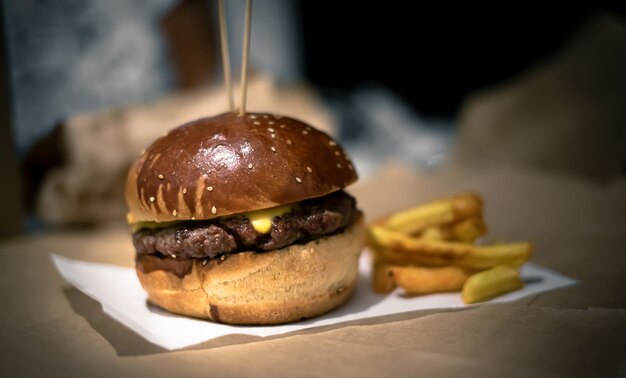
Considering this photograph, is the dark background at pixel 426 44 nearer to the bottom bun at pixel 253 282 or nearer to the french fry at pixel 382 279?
the french fry at pixel 382 279

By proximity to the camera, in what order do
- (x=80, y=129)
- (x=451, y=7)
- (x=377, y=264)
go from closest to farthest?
(x=377, y=264), (x=80, y=129), (x=451, y=7)

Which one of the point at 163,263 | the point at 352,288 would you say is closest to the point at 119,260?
the point at 163,263

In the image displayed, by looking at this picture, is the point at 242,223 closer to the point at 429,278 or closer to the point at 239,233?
the point at 239,233

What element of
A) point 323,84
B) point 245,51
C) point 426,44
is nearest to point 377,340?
point 245,51

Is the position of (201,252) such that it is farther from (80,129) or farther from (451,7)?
(451,7)

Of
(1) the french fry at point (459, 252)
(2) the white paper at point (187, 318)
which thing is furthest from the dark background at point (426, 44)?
(1) the french fry at point (459, 252)

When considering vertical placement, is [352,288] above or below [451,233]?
below

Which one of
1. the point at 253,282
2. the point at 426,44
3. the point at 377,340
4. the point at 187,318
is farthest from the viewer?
the point at 426,44
